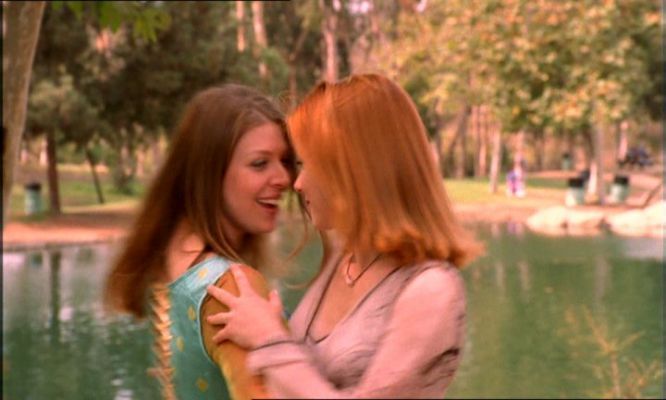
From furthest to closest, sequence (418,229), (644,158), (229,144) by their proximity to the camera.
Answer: (644,158) → (229,144) → (418,229)

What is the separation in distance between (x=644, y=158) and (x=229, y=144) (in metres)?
58.1

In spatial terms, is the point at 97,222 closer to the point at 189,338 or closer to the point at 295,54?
the point at 295,54

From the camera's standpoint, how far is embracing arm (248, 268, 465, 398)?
1.79 metres

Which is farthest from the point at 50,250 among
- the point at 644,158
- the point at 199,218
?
the point at 644,158

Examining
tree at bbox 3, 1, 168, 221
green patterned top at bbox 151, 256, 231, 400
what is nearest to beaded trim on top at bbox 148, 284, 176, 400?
green patterned top at bbox 151, 256, 231, 400

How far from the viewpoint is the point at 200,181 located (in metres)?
2.22

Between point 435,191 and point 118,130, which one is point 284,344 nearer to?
point 435,191

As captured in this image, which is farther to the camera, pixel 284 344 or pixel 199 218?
pixel 199 218

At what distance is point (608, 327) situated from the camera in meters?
19.4

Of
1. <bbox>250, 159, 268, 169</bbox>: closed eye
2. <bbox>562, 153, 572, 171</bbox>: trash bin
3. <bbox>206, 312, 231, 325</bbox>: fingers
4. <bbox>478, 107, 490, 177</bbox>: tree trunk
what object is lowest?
<bbox>562, 153, 572, 171</bbox>: trash bin

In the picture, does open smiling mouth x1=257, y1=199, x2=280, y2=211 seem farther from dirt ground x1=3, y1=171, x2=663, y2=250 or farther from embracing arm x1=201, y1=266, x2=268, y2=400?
dirt ground x1=3, y1=171, x2=663, y2=250

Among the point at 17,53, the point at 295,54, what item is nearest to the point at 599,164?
the point at 295,54

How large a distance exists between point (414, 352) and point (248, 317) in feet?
0.91

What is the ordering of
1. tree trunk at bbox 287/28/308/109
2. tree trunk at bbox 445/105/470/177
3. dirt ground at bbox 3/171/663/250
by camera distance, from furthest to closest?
1. tree trunk at bbox 445/105/470/177
2. tree trunk at bbox 287/28/308/109
3. dirt ground at bbox 3/171/663/250
